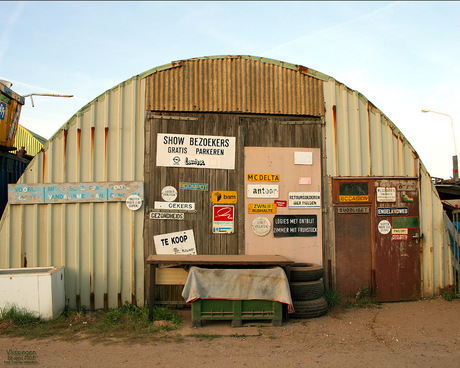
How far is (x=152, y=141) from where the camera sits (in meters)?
7.90

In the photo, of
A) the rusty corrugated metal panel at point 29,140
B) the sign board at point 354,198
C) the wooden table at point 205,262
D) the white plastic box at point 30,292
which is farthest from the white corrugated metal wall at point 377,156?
the rusty corrugated metal panel at point 29,140

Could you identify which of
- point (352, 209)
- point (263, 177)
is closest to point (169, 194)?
point (263, 177)

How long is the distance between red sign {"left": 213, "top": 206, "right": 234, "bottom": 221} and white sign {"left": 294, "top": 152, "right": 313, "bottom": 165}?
1.67m

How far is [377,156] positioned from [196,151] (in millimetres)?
3797

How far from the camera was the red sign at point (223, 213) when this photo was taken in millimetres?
7910

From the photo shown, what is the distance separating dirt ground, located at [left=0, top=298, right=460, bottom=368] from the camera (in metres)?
5.23

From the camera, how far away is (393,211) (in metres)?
8.38

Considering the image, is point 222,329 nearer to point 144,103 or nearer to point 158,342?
point 158,342

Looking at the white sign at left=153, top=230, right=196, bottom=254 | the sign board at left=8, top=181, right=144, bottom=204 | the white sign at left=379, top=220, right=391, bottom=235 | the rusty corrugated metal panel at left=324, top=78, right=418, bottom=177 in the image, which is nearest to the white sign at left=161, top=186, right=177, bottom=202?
Answer: the sign board at left=8, top=181, right=144, bottom=204

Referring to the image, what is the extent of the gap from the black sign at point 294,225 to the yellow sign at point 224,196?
925mm

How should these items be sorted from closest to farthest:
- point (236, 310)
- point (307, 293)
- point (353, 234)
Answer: point (236, 310) → point (307, 293) → point (353, 234)

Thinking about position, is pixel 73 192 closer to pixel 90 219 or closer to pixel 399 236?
pixel 90 219

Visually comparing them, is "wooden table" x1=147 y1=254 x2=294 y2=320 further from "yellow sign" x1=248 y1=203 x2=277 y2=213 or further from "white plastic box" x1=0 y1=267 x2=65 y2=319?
"white plastic box" x1=0 y1=267 x2=65 y2=319

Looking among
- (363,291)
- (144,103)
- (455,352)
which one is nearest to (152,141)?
(144,103)
